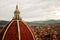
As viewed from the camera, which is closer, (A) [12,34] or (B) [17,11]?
(A) [12,34]

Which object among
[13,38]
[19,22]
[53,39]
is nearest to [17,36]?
[13,38]

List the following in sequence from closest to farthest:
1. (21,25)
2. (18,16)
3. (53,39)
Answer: (21,25)
(18,16)
(53,39)

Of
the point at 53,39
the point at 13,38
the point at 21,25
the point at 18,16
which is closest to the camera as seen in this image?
the point at 13,38

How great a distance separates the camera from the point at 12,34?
55.6 feet

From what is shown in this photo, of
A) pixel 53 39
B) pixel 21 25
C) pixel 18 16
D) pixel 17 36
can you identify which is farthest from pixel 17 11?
pixel 53 39

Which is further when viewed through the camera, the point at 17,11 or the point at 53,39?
the point at 53,39

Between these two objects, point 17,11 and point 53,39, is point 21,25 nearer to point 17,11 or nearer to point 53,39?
point 17,11

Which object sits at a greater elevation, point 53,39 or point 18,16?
point 18,16

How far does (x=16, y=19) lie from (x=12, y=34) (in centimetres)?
226

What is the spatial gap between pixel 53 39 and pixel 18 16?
1240 inches

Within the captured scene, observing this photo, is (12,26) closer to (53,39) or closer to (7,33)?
(7,33)

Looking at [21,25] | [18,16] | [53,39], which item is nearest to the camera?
[21,25]

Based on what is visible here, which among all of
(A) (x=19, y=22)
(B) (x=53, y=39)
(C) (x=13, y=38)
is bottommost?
(B) (x=53, y=39)

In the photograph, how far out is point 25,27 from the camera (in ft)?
58.2
